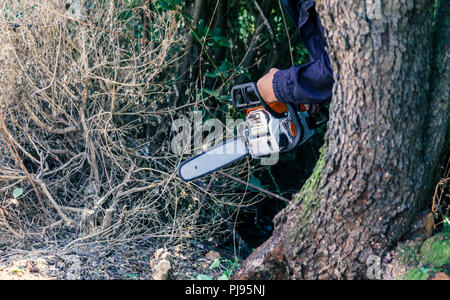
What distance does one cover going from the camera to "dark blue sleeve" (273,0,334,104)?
2234mm

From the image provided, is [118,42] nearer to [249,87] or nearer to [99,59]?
[99,59]

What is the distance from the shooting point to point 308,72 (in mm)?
2275

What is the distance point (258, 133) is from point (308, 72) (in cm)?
50

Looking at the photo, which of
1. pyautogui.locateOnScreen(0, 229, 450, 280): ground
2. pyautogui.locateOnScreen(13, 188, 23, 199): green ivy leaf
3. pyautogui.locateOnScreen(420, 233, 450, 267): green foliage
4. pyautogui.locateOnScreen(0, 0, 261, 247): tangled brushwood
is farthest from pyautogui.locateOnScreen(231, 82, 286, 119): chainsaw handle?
pyautogui.locateOnScreen(13, 188, 23, 199): green ivy leaf

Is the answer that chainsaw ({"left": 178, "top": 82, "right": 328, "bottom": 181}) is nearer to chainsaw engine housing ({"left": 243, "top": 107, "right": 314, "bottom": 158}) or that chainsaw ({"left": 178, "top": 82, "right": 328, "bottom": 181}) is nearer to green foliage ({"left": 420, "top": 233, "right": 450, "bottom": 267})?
chainsaw engine housing ({"left": 243, "top": 107, "right": 314, "bottom": 158})

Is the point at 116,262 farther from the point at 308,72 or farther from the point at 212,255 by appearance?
the point at 308,72

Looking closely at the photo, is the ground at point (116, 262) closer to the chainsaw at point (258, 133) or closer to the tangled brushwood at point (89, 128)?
the tangled brushwood at point (89, 128)

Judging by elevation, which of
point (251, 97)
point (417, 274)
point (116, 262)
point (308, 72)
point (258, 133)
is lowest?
point (116, 262)

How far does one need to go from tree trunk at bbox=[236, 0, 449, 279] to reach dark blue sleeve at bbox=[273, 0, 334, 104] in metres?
0.30

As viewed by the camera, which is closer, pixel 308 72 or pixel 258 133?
pixel 308 72

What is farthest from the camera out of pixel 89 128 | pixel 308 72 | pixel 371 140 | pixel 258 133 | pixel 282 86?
pixel 89 128

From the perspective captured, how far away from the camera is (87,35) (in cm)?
297

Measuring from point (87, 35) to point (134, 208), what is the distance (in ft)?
3.96

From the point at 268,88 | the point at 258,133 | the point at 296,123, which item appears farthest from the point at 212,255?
the point at 268,88
